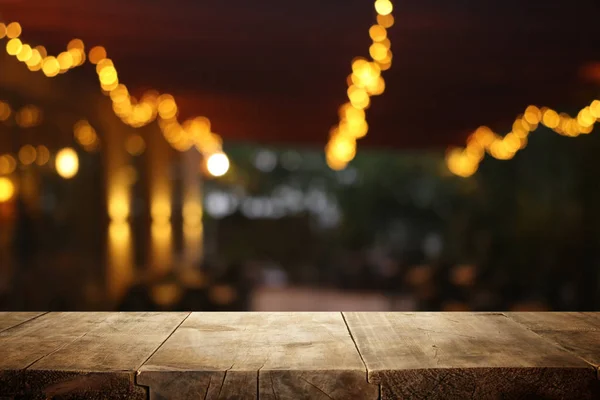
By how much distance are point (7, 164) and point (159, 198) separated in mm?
6373

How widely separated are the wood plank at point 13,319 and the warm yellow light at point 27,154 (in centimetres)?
435

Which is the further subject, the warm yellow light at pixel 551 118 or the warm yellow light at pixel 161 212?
the warm yellow light at pixel 161 212

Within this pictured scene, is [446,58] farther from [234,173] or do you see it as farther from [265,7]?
[234,173]

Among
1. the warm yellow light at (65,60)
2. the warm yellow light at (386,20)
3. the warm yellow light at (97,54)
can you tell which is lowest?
the warm yellow light at (386,20)

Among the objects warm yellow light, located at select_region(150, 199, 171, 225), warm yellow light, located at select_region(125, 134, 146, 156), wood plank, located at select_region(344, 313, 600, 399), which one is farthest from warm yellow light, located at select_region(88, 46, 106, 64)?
warm yellow light, located at select_region(150, 199, 171, 225)

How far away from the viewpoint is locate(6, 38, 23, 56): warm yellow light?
5118 millimetres

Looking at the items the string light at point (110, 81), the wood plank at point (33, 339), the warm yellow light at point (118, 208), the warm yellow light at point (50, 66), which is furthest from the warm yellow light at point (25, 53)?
the wood plank at point (33, 339)

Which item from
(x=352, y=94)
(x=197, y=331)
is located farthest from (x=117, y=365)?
(x=352, y=94)

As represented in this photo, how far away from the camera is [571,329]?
164 centimetres

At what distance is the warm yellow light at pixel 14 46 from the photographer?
16.8ft

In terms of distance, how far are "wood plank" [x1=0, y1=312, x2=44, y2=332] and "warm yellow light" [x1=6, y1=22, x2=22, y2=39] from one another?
10.5 feet

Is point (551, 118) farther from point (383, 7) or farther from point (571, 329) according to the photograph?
point (571, 329)

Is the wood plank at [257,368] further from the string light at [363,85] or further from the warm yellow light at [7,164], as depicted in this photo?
the warm yellow light at [7,164]

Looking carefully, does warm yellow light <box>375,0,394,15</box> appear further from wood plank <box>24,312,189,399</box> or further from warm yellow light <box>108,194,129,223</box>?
warm yellow light <box>108,194,129,223</box>
